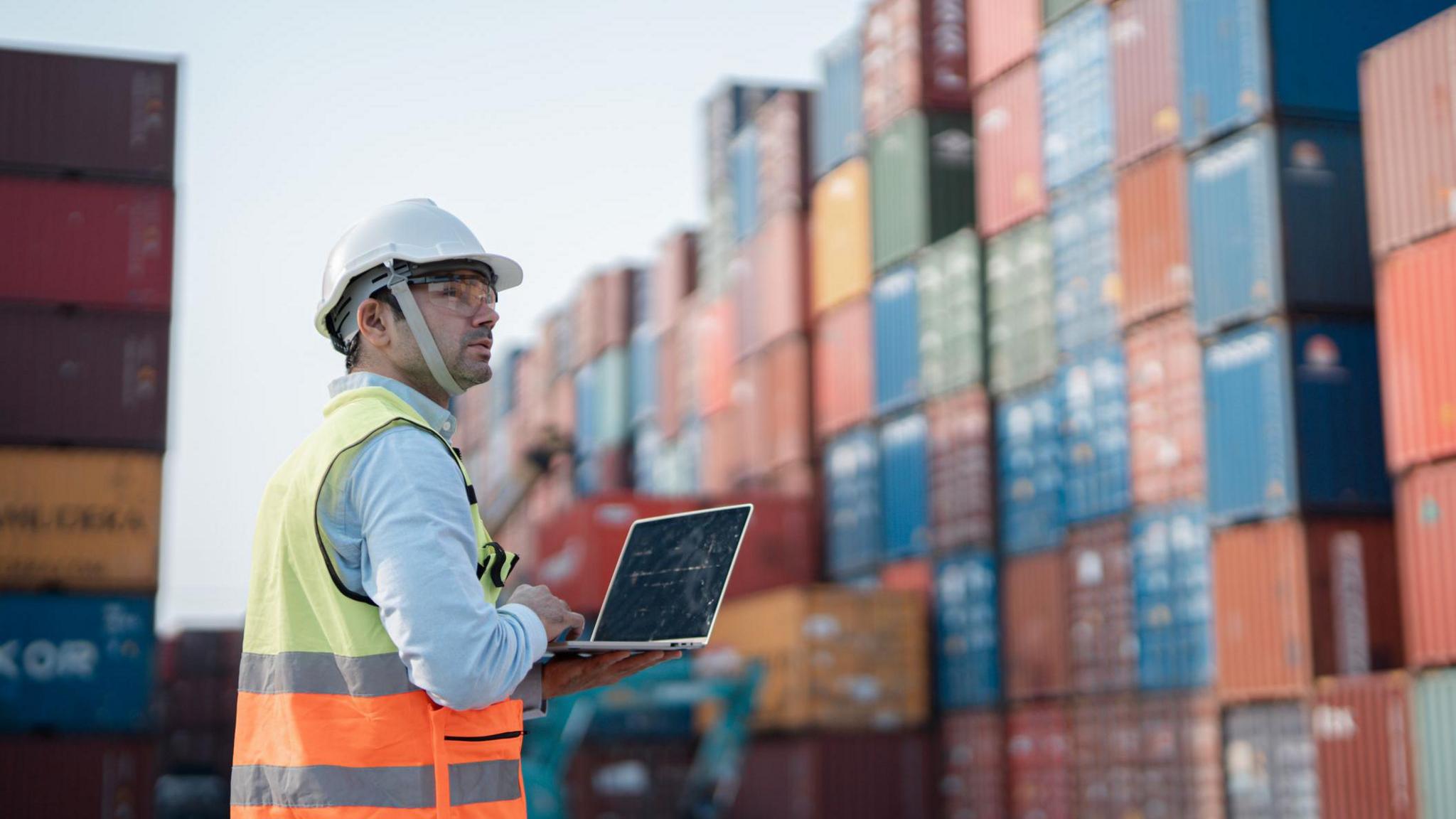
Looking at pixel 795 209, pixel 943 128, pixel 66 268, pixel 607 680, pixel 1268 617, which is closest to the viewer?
pixel 607 680

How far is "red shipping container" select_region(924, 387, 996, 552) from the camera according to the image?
22984 mm

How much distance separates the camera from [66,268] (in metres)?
19.4

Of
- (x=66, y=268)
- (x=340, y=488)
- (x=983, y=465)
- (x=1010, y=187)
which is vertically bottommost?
(x=340, y=488)

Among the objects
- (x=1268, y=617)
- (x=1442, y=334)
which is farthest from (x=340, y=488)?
(x=1268, y=617)

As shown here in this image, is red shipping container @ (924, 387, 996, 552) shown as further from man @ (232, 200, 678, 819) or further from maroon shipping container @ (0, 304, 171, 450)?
man @ (232, 200, 678, 819)

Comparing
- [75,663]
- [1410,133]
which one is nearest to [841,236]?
[1410,133]

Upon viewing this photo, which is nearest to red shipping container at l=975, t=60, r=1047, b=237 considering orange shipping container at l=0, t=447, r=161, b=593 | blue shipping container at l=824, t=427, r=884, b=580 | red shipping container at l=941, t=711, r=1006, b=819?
blue shipping container at l=824, t=427, r=884, b=580

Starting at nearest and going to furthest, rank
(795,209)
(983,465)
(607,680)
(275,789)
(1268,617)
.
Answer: (275,789) < (607,680) < (1268,617) < (983,465) < (795,209)

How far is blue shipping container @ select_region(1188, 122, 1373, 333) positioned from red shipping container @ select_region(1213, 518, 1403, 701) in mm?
2199

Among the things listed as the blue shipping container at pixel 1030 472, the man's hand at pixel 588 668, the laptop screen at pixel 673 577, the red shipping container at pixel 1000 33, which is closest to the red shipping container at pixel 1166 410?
the blue shipping container at pixel 1030 472

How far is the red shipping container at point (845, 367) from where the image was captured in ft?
86.8

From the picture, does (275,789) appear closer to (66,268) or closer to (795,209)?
(66,268)

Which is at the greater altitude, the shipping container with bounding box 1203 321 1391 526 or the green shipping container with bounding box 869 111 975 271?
the green shipping container with bounding box 869 111 975 271

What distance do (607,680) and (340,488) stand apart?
2.48 feet
